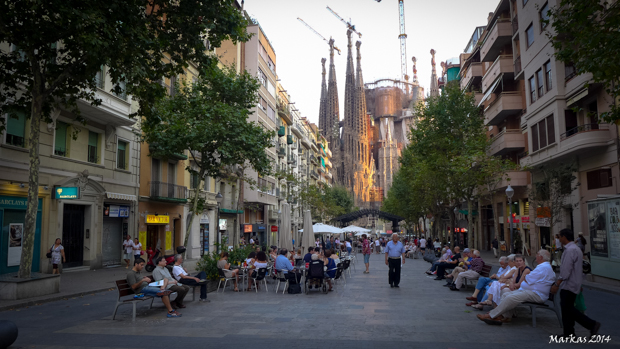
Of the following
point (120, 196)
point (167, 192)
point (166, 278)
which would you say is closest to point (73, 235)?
point (120, 196)

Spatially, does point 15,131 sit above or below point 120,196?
above

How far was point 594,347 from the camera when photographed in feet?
21.8

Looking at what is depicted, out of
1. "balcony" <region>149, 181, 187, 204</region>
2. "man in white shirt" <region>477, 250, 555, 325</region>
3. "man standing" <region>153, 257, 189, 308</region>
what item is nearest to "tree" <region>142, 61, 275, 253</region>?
"balcony" <region>149, 181, 187, 204</region>

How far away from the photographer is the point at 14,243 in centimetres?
1758

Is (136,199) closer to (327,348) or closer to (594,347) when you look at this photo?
(327,348)

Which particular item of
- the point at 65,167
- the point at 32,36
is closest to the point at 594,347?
the point at 32,36

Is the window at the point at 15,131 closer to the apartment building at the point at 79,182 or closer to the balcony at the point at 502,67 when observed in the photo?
the apartment building at the point at 79,182

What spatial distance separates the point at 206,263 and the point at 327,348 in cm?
852

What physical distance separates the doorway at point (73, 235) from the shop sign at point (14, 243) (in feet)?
8.58

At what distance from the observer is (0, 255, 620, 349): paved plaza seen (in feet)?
23.0

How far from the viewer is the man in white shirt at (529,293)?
8.16m

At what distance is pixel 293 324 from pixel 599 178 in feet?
59.7

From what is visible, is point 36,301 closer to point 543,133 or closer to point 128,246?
point 128,246

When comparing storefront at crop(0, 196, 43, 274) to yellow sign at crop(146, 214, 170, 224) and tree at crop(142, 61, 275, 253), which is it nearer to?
tree at crop(142, 61, 275, 253)
